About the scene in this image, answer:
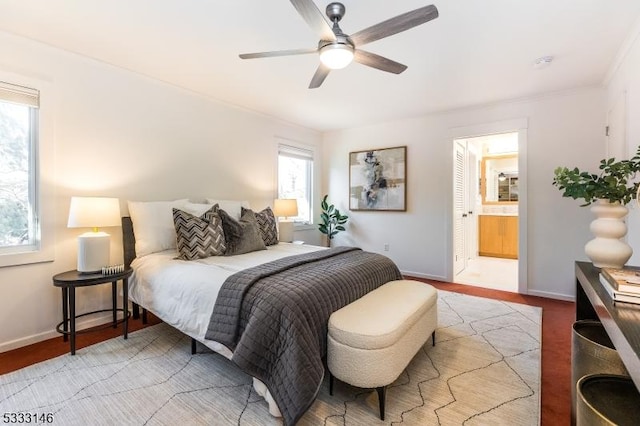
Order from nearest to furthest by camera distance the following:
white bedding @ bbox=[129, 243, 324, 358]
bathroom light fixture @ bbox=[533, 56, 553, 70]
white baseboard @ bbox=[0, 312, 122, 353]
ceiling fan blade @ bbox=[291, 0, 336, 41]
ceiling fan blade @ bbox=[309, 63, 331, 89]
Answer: ceiling fan blade @ bbox=[291, 0, 336, 41], white bedding @ bbox=[129, 243, 324, 358], ceiling fan blade @ bbox=[309, 63, 331, 89], white baseboard @ bbox=[0, 312, 122, 353], bathroom light fixture @ bbox=[533, 56, 553, 70]

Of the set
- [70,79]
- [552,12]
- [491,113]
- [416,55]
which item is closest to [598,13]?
[552,12]

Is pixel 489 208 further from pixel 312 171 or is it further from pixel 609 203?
pixel 609 203

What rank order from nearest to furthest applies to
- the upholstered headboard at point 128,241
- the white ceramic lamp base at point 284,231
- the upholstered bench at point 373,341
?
the upholstered bench at point 373,341, the upholstered headboard at point 128,241, the white ceramic lamp base at point 284,231

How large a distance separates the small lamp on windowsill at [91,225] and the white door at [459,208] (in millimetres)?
4074

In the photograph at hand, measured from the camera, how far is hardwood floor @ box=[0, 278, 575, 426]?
169 cm

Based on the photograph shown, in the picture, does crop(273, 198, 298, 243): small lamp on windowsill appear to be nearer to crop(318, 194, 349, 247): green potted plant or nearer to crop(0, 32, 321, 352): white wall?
crop(0, 32, 321, 352): white wall

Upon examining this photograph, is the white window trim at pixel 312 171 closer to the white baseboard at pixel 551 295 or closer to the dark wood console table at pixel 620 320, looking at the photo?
the white baseboard at pixel 551 295

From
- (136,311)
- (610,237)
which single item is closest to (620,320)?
(610,237)

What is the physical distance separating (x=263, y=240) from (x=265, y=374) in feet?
6.12

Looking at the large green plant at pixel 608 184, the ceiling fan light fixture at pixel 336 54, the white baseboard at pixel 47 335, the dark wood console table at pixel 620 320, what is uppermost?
the ceiling fan light fixture at pixel 336 54

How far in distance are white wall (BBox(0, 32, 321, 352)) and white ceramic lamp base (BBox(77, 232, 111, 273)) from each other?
393mm

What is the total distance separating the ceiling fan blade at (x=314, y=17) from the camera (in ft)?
4.76

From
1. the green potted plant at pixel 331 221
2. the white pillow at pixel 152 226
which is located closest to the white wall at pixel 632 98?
the green potted plant at pixel 331 221

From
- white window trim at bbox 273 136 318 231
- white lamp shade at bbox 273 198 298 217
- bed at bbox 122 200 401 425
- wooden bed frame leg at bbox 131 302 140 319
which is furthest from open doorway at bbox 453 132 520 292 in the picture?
wooden bed frame leg at bbox 131 302 140 319
